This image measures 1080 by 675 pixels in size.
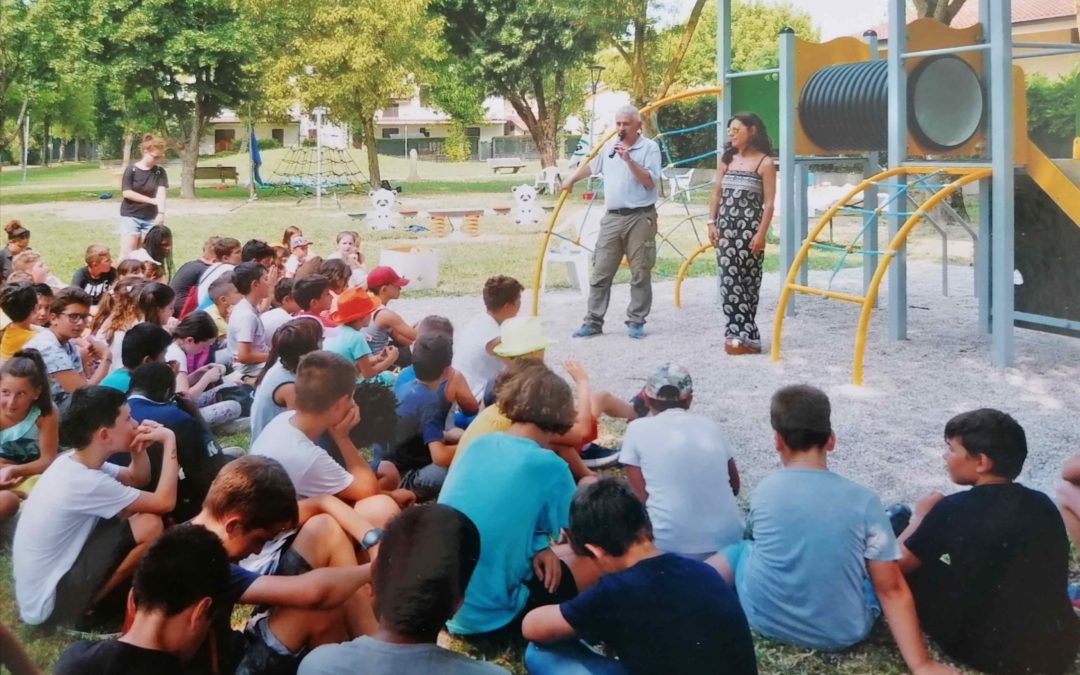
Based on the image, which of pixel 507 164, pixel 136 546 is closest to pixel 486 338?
pixel 507 164

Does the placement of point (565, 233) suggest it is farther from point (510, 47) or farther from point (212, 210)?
point (212, 210)

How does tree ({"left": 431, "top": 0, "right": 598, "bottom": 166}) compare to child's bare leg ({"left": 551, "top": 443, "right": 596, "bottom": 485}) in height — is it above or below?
above

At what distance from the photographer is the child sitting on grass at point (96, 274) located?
289 centimetres

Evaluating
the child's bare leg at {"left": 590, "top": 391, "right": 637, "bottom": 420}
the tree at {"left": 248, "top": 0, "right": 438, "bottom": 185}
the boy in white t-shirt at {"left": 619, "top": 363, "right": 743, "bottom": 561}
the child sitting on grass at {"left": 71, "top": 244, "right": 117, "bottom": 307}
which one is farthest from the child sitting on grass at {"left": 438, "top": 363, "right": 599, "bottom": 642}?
the child sitting on grass at {"left": 71, "top": 244, "right": 117, "bottom": 307}

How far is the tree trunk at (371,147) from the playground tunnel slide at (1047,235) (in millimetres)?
2046

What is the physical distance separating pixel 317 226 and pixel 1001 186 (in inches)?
82.5

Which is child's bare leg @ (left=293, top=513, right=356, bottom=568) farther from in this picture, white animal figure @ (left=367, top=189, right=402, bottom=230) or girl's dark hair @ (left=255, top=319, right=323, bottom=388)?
white animal figure @ (left=367, top=189, right=402, bottom=230)

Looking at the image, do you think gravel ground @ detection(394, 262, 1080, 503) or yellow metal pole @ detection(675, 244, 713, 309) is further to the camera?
yellow metal pole @ detection(675, 244, 713, 309)

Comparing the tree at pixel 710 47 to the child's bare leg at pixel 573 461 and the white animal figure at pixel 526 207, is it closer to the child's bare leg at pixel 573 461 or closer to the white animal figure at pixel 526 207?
the white animal figure at pixel 526 207

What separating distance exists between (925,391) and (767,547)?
0.89 metres

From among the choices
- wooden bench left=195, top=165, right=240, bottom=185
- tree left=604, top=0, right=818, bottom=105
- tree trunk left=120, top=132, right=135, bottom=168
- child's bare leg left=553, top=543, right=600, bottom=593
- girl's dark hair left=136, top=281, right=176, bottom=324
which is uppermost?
tree left=604, top=0, right=818, bottom=105

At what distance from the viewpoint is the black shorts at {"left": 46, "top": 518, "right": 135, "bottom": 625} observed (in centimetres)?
201

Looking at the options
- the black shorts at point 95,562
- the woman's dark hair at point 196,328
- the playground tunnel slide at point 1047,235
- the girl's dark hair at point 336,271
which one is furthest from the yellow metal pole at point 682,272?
the black shorts at point 95,562

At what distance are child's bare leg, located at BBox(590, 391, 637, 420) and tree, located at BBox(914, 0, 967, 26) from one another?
6.33ft
